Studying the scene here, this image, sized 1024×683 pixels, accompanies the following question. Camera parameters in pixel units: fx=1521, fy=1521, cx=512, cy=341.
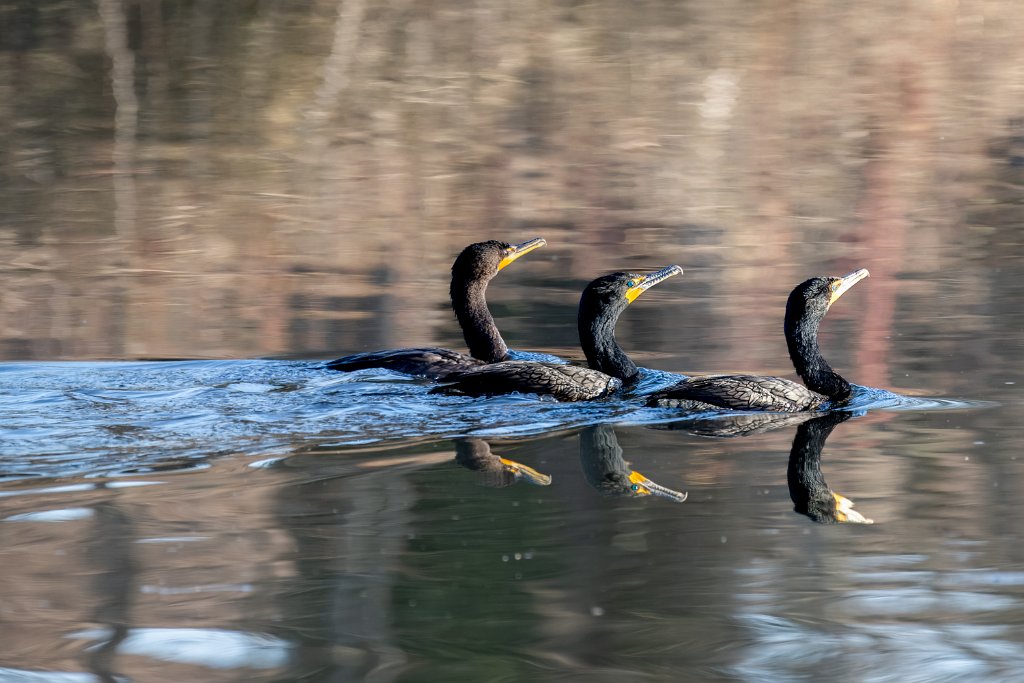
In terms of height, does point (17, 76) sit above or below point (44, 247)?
above

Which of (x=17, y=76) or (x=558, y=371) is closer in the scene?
(x=558, y=371)

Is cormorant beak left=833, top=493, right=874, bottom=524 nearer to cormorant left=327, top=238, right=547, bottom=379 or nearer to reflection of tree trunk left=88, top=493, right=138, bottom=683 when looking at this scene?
reflection of tree trunk left=88, top=493, right=138, bottom=683

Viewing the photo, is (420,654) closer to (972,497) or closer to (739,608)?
(739,608)

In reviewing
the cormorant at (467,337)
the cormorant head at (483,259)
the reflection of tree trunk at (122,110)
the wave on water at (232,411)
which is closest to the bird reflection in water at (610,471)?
the wave on water at (232,411)

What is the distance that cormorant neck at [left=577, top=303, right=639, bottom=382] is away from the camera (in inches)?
361

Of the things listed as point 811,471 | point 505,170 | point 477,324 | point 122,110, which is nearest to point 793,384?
point 811,471

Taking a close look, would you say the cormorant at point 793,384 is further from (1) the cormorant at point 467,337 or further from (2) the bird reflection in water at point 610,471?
(1) the cormorant at point 467,337

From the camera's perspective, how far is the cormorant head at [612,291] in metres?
9.25

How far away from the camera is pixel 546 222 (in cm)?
1628

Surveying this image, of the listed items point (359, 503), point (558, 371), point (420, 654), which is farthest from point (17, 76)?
point (420, 654)

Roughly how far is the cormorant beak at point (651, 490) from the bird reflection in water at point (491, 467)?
0.39 metres

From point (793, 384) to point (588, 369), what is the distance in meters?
1.22

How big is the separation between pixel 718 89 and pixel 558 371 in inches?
745

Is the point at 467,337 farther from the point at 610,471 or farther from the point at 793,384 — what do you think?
the point at 610,471
